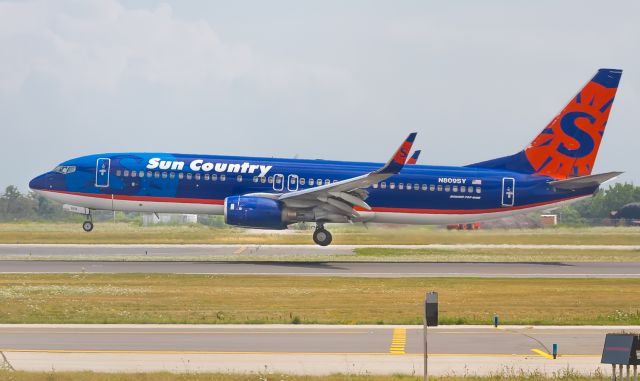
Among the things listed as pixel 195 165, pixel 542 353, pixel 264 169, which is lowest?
pixel 542 353

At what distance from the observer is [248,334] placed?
24.0 m

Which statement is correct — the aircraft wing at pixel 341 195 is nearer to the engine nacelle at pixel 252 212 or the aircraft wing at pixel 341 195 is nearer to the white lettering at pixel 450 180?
the engine nacelle at pixel 252 212

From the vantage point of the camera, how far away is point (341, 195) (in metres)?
47.3

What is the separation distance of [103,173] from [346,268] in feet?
44.7

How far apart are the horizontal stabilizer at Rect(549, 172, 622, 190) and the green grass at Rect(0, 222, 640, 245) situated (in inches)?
284

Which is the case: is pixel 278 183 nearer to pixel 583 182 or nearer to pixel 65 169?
pixel 65 169

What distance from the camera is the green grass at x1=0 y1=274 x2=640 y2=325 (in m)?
27.1

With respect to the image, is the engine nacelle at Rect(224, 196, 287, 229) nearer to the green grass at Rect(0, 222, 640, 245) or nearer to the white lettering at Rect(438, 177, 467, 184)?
the white lettering at Rect(438, 177, 467, 184)

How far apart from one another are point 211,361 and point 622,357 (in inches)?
319

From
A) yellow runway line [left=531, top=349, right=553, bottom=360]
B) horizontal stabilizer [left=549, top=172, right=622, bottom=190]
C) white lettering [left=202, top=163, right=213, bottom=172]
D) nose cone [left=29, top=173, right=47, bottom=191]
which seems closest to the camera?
yellow runway line [left=531, top=349, right=553, bottom=360]

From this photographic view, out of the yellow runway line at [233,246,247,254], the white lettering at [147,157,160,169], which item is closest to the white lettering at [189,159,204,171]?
the white lettering at [147,157,160,169]

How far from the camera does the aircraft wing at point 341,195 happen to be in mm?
45469

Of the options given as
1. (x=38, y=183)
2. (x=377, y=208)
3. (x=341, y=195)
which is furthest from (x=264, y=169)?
(x=38, y=183)

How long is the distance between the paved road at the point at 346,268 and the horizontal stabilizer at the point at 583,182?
407 centimetres
